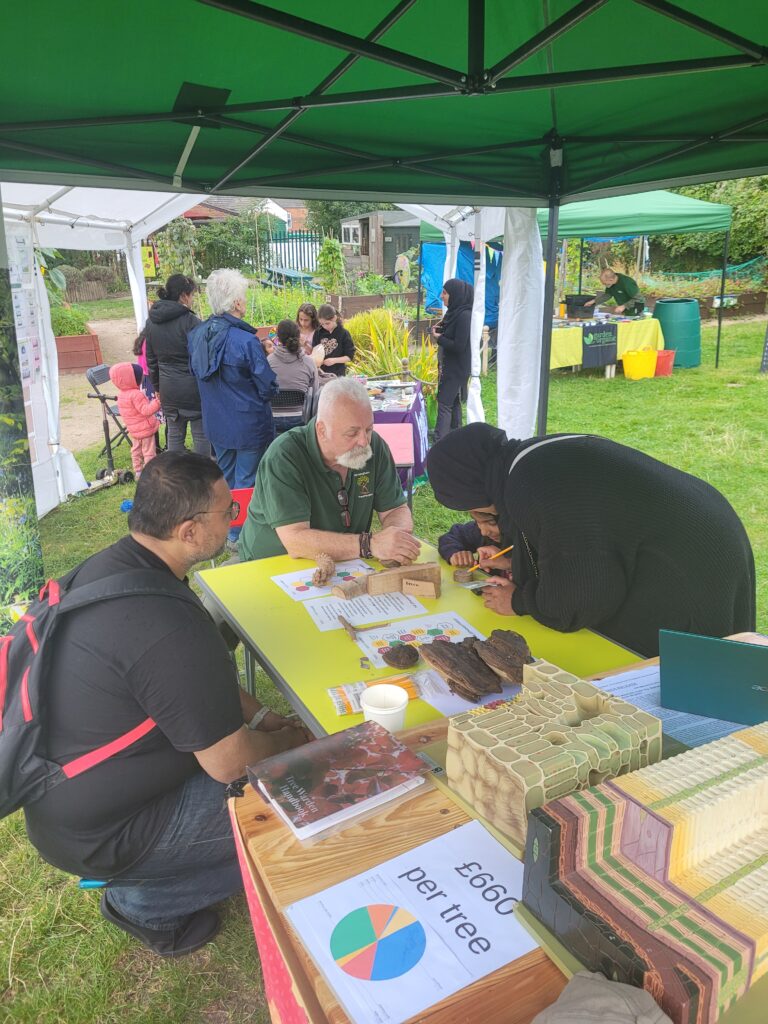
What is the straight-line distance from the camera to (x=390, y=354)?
9.10m

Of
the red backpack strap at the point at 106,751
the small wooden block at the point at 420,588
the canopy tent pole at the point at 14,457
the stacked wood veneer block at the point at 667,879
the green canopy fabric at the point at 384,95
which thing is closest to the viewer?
the stacked wood veneer block at the point at 667,879

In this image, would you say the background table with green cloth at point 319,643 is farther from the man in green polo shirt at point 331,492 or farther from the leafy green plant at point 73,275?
the leafy green plant at point 73,275

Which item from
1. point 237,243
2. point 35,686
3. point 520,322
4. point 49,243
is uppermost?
point 237,243

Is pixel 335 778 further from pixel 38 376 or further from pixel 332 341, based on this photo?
pixel 332 341

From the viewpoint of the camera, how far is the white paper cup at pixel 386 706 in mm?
1645

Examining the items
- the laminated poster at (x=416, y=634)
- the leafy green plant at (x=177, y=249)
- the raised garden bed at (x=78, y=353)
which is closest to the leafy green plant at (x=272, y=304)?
the raised garden bed at (x=78, y=353)

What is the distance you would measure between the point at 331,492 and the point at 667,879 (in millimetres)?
2466

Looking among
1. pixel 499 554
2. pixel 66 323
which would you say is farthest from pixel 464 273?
pixel 499 554

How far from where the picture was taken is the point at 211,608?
2725 millimetres

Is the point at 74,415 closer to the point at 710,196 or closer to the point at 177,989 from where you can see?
the point at 177,989

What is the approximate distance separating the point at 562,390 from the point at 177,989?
10304 millimetres

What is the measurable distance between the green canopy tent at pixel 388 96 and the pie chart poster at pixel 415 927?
A: 6.84ft

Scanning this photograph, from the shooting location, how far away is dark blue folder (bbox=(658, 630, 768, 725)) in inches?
60.3

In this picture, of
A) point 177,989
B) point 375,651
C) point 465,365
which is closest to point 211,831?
point 177,989
